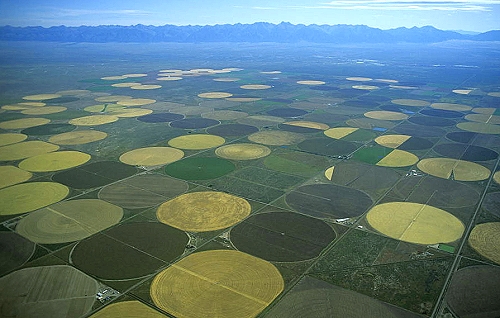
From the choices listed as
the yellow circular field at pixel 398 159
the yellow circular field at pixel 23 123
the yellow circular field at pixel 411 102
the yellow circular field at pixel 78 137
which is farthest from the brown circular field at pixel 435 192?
the yellow circular field at pixel 23 123

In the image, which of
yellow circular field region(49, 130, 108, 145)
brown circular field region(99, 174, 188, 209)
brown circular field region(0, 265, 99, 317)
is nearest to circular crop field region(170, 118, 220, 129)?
yellow circular field region(49, 130, 108, 145)

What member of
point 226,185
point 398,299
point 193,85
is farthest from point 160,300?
point 193,85

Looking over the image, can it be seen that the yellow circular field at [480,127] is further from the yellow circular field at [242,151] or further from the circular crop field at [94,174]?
the circular crop field at [94,174]

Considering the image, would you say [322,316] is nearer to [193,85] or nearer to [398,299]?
[398,299]

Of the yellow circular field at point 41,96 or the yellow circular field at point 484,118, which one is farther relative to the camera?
the yellow circular field at point 41,96

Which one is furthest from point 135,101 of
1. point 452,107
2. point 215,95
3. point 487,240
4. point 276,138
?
point 487,240

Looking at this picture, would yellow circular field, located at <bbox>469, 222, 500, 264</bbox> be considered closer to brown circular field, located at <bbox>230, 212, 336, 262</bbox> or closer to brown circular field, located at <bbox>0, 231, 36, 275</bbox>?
brown circular field, located at <bbox>230, 212, 336, 262</bbox>

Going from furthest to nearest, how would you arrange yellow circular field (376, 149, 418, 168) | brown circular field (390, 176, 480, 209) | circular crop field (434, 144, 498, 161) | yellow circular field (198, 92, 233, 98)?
yellow circular field (198, 92, 233, 98)
circular crop field (434, 144, 498, 161)
yellow circular field (376, 149, 418, 168)
brown circular field (390, 176, 480, 209)
